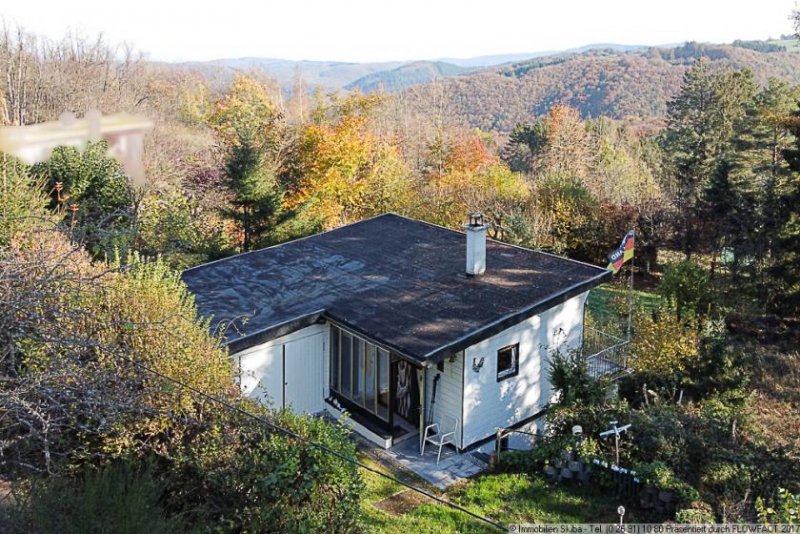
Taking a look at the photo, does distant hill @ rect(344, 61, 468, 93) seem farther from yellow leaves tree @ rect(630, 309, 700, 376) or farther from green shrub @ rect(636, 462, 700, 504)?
green shrub @ rect(636, 462, 700, 504)

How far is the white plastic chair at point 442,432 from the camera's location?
41.3 ft

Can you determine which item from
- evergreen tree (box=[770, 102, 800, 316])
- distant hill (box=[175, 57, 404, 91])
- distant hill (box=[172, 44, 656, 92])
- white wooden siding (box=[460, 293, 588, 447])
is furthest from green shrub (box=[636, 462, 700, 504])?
distant hill (box=[172, 44, 656, 92])

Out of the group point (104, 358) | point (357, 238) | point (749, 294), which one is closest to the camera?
point (104, 358)

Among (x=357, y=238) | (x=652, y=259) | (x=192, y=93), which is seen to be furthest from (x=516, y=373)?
(x=192, y=93)

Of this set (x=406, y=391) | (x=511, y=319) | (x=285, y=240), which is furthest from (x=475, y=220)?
(x=285, y=240)

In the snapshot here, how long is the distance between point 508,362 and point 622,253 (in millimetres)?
4785

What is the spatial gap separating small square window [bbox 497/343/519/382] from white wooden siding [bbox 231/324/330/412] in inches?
138

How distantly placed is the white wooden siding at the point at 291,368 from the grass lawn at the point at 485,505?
2.79 metres

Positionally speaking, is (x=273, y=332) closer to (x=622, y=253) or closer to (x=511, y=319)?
(x=511, y=319)

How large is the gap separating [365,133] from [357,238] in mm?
17334

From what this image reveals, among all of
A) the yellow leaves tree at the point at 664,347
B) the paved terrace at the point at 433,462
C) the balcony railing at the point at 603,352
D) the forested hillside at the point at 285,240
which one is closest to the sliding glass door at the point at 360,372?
the paved terrace at the point at 433,462

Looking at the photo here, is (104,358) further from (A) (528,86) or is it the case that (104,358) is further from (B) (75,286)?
(A) (528,86)

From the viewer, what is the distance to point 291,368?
13609 mm

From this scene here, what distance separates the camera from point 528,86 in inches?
2980
